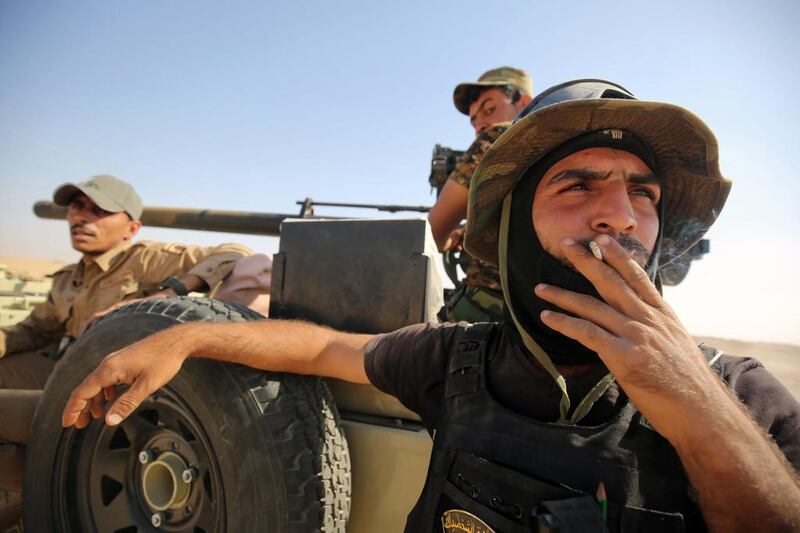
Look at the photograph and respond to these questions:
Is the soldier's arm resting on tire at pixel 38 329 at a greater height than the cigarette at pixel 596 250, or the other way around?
the cigarette at pixel 596 250

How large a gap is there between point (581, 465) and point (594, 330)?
0.95 feet

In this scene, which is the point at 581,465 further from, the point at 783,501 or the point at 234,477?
the point at 234,477

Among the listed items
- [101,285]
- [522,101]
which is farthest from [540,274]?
[101,285]

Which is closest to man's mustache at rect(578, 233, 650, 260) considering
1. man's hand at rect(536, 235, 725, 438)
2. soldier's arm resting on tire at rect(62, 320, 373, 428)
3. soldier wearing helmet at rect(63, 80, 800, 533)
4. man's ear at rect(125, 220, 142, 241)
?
soldier wearing helmet at rect(63, 80, 800, 533)

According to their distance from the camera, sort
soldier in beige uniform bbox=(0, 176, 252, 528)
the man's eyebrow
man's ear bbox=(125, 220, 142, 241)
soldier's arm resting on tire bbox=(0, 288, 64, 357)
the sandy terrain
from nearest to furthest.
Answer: the man's eyebrow → soldier in beige uniform bbox=(0, 176, 252, 528) → soldier's arm resting on tire bbox=(0, 288, 64, 357) → man's ear bbox=(125, 220, 142, 241) → the sandy terrain

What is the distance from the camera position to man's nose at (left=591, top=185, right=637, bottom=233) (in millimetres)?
1189

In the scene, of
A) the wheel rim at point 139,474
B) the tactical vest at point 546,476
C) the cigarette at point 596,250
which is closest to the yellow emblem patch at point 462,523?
the tactical vest at point 546,476

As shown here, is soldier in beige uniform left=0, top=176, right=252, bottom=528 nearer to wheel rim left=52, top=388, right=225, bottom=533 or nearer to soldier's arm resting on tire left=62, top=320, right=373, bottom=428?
wheel rim left=52, top=388, right=225, bottom=533

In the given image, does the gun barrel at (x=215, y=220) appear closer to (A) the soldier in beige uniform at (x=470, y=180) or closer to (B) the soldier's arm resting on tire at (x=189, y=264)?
(B) the soldier's arm resting on tire at (x=189, y=264)

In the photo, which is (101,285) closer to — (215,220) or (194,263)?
(194,263)

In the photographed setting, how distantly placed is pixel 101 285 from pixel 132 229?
603 millimetres

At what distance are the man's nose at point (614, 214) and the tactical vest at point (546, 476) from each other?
1.31 feet

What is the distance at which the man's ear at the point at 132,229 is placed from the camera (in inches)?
157

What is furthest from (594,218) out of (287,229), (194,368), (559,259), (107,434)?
(107,434)
